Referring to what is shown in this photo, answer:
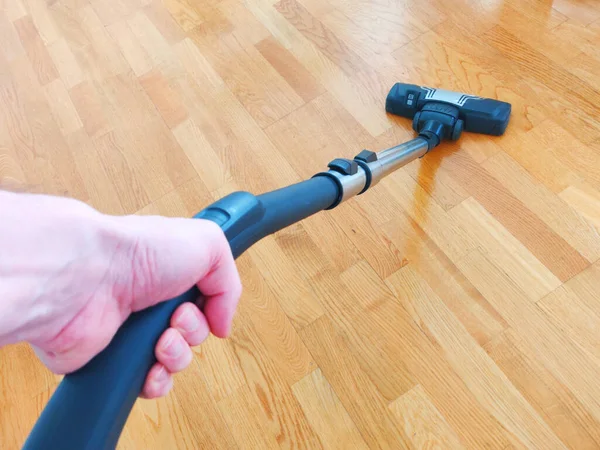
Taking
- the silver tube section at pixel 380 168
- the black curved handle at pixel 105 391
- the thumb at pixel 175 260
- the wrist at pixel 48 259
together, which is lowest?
the silver tube section at pixel 380 168

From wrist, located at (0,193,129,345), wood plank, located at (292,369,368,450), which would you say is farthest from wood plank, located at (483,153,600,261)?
wrist, located at (0,193,129,345)

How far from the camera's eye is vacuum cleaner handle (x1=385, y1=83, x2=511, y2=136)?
1168 mm

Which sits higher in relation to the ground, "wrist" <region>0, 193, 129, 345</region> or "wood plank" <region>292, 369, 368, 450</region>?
"wrist" <region>0, 193, 129, 345</region>

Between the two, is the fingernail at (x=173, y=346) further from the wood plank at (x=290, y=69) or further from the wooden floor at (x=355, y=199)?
the wood plank at (x=290, y=69)

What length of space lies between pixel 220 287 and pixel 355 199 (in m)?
0.69

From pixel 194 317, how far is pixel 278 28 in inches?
47.8

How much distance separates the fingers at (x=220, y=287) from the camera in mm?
534


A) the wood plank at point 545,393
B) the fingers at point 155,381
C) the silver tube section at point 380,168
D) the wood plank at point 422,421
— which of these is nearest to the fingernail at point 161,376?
the fingers at point 155,381

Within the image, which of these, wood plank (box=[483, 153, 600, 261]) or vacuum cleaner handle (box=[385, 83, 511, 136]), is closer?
wood plank (box=[483, 153, 600, 261])

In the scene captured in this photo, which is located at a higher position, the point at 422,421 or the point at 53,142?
the point at 53,142

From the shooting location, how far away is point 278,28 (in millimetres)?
1524

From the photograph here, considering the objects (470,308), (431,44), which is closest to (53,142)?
(431,44)

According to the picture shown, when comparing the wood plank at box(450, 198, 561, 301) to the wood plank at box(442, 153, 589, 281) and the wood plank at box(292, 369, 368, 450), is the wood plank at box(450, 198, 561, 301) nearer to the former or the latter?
the wood plank at box(442, 153, 589, 281)

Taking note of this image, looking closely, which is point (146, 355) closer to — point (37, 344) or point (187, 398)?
point (37, 344)
